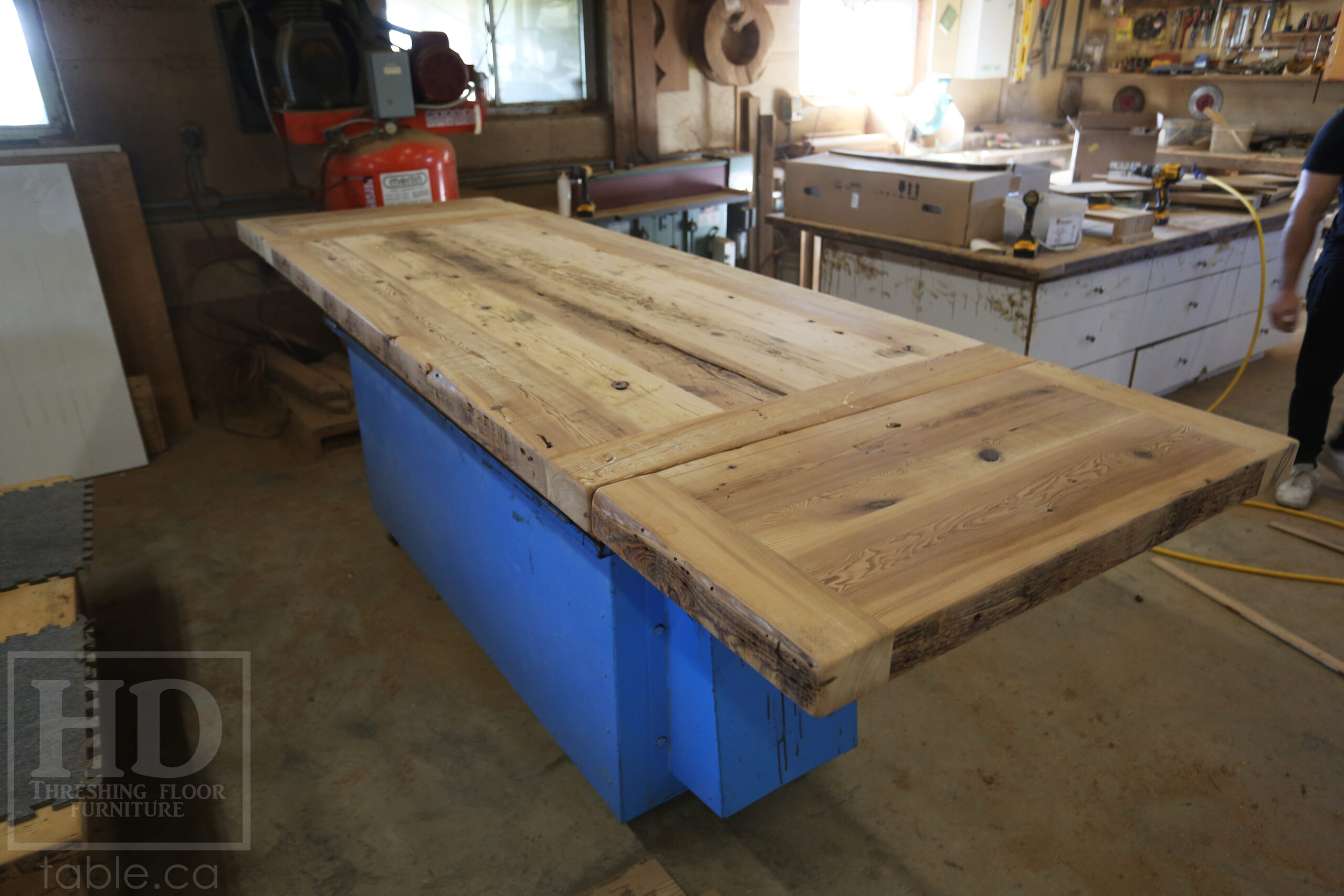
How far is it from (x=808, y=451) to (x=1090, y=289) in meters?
2.09

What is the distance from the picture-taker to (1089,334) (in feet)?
9.07

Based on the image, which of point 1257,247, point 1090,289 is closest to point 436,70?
point 1090,289

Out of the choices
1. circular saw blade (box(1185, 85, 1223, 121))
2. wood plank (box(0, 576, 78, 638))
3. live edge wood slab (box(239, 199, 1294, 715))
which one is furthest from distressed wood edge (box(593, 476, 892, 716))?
circular saw blade (box(1185, 85, 1223, 121))

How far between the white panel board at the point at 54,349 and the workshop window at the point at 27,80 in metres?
0.45

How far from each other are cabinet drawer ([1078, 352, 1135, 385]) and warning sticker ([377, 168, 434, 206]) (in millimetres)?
2287

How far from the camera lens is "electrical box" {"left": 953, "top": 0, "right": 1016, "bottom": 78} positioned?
5285 mm

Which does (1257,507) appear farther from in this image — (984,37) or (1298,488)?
(984,37)

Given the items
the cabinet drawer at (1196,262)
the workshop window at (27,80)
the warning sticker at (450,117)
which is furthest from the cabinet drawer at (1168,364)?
the workshop window at (27,80)

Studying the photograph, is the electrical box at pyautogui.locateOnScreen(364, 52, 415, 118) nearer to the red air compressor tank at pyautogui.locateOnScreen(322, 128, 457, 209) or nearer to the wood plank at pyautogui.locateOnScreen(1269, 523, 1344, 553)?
the red air compressor tank at pyautogui.locateOnScreen(322, 128, 457, 209)

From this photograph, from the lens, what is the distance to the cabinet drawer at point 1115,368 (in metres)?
2.86

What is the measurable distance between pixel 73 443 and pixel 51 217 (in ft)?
2.48

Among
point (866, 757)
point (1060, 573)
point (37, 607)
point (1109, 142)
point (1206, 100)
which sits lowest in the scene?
point (866, 757)

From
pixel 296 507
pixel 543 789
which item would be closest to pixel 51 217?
pixel 296 507

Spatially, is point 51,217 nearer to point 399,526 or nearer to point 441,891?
point 399,526
